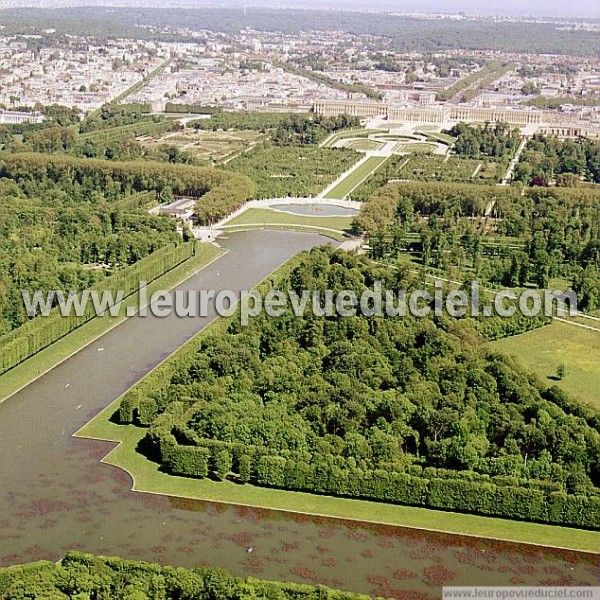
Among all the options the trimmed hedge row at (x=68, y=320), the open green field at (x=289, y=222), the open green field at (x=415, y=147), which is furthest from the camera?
the open green field at (x=415, y=147)

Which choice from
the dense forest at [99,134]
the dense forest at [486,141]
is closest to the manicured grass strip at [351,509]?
the dense forest at [99,134]

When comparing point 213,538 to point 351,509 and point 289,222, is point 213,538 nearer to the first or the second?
point 351,509

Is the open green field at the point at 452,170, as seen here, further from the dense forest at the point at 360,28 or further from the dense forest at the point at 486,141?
the dense forest at the point at 360,28

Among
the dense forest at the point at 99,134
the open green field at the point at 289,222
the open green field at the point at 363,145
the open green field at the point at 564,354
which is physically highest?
the dense forest at the point at 99,134

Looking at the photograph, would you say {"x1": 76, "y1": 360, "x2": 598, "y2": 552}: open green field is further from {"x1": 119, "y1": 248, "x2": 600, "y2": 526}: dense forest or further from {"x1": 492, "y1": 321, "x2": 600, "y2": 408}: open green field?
{"x1": 492, "y1": 321, "x2": 600, "y2": 408}: open green field

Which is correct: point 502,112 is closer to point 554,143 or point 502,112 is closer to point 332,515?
point 554,143

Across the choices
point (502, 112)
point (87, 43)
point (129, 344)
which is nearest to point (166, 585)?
point (129, 344)
